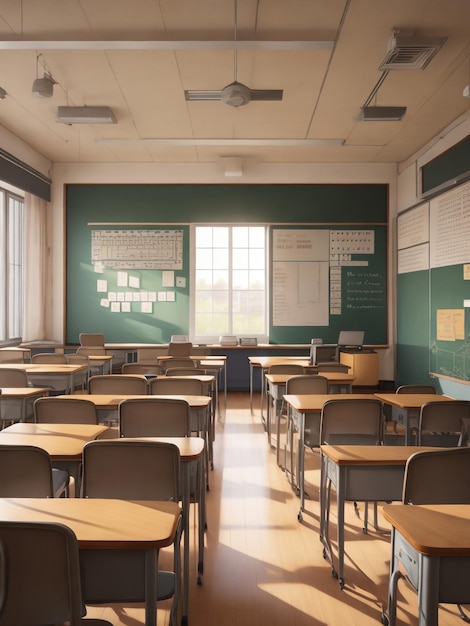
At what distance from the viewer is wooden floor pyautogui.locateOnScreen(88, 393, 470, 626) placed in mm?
2277

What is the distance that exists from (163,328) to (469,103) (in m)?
5.74

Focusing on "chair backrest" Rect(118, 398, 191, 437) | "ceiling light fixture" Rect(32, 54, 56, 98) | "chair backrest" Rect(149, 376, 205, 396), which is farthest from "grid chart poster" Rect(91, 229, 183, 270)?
"chair backrest" Rect(118, 398, 191, 437)

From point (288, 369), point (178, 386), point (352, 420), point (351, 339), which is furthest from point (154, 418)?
point (351, 339)

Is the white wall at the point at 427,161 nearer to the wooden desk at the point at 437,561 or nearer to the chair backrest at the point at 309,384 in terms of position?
the chair backrest at the point at 309,384

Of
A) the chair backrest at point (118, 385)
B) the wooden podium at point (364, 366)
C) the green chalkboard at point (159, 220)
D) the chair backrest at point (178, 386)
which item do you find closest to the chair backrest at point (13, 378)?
the chair backrest at point (118, 385)

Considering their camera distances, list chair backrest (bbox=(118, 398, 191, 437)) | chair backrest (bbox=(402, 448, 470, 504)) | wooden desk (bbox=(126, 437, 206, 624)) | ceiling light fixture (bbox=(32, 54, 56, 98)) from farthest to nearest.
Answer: ceiling light fixture (bbox=(32, 54, 56, 98)) < chair backrest (bbox=(118, 398, 191, 437)) < wooden desk (bbox=(126, 437, 206, 624)) < chair backrest (bbox=(402, 448, 470, 504))

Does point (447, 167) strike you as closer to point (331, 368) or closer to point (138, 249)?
point (331, 368)

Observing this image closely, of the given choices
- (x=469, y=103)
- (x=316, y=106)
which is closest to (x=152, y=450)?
(x=316, y=106)

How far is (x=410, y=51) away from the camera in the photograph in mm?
4715

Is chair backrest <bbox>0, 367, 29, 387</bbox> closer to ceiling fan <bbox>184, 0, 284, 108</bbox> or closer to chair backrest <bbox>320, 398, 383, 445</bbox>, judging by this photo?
chair backrest <bbox>320, 398, 383, 445</bbox>

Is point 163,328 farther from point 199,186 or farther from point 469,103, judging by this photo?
point 469,103

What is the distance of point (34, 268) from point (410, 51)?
21.3 feet

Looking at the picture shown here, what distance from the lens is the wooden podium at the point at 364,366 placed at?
27.9 ft

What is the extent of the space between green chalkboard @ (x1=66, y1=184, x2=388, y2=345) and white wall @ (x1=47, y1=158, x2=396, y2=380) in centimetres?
12
